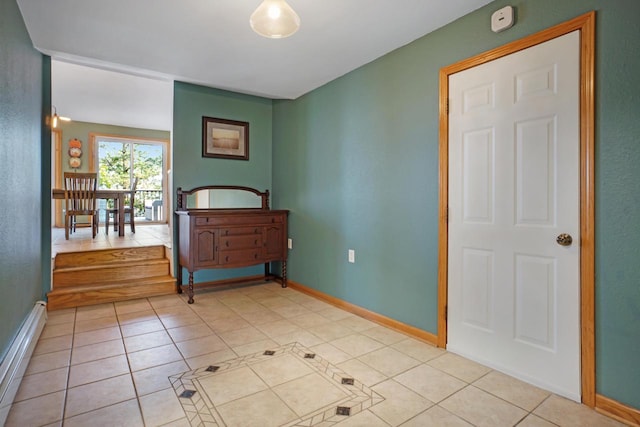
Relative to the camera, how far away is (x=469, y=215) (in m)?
2.27

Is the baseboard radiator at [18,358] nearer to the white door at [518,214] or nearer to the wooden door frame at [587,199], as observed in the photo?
the white door at [518,214]

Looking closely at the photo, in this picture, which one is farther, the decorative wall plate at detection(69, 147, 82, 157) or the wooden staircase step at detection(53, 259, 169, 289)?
the decorative wall plate at detection(69, 147, 82, 157)

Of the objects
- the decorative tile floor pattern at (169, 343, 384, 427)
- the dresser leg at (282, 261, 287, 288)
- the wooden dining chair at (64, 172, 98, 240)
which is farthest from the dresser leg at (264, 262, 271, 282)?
the wooden dining chair at (64, 172, 98, 240)

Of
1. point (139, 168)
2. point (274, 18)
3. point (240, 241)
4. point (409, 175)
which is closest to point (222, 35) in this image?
point (274, 18)

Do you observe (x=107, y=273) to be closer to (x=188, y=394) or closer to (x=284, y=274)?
(x=284, y=274)

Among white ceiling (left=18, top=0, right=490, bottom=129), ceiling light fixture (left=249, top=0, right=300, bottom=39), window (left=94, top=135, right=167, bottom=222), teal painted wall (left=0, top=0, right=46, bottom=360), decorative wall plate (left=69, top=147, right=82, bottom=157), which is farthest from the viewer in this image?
window (left=94, top=135, right=167, bottom=222)

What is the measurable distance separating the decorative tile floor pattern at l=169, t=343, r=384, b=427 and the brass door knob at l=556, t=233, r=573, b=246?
4.24 feet

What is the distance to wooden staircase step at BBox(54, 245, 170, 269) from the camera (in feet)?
12.0

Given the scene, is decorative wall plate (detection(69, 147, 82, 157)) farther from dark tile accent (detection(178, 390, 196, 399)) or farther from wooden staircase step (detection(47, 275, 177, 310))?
dark tile accent (detection(178, 390, 196, 399))

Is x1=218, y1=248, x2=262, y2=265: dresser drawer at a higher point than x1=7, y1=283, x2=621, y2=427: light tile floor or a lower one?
higher

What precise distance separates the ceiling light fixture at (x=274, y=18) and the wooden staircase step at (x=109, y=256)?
3.28m

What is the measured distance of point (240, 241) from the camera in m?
3.76

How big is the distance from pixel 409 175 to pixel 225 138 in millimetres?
2499

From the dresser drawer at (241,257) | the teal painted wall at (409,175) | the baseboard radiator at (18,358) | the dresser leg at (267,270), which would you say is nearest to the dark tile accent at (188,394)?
the baseboard radiator at (18,358)
